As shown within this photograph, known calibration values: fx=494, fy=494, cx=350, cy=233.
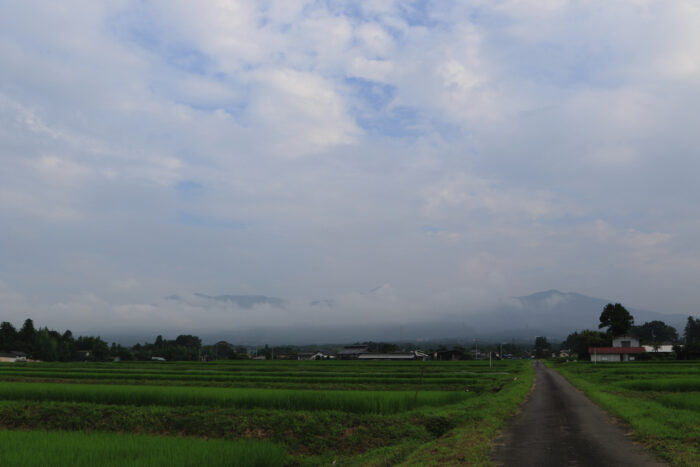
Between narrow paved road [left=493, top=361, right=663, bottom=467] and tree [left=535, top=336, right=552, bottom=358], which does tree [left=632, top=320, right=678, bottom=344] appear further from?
narrow paved road [left=493, top=361, right=663, bottom=467]

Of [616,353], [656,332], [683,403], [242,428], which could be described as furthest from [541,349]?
[242,428]

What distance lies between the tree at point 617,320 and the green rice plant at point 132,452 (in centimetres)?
9741

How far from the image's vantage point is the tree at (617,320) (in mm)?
93750

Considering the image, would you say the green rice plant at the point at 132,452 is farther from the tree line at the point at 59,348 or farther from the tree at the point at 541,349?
the tree at the point at 541,349

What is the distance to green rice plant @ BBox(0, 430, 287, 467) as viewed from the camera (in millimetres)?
11219

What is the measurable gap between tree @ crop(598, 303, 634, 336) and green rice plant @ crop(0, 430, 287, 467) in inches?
3835

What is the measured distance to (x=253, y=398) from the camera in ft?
68.3

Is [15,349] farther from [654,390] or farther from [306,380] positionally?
[654,390]

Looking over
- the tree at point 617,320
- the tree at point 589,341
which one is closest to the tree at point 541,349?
the tree at point 617,320

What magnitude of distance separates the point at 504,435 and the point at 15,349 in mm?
120028

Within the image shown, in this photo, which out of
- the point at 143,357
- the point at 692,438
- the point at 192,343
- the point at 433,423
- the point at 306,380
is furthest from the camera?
the point at 192,343

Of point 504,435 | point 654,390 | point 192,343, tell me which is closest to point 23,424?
point 504,435

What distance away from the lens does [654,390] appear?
31172 millimetres

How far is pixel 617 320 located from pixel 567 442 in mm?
93987
